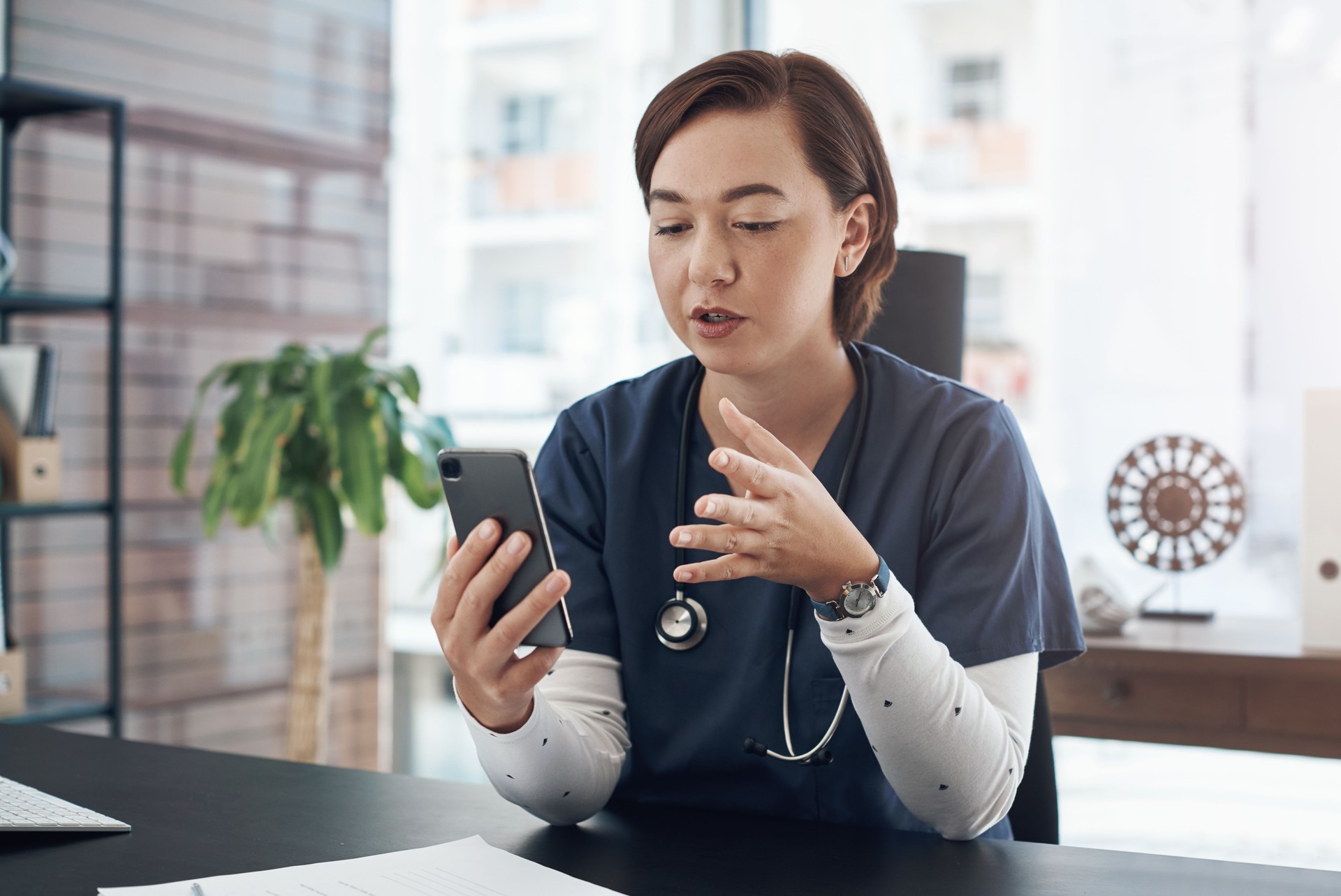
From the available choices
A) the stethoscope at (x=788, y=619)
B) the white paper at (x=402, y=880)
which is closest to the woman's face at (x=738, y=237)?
the stethoscope at (x=788, y=619)

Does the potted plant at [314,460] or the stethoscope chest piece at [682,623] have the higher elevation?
the potted plant at [314,460]

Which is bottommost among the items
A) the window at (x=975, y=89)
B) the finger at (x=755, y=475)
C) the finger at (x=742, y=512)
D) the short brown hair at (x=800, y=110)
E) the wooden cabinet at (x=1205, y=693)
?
the wooden cabinet at (x=1205, y=693)

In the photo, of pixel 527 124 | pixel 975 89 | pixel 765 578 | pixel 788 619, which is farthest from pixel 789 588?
pixel 527 124

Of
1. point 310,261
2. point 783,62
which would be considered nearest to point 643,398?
point 783,62

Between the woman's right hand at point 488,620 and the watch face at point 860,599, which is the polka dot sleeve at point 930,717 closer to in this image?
the watch face at point 860,599

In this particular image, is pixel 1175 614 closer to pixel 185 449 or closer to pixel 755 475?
pixel 755 475

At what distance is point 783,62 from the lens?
123cm

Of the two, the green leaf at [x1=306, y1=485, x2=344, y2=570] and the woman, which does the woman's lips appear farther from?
the green leaf at [x1=306, y1=485, x2=344, y2=570]

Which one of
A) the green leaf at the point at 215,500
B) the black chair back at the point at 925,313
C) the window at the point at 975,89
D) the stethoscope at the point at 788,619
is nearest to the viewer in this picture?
the stethoscope at the point at 788,619

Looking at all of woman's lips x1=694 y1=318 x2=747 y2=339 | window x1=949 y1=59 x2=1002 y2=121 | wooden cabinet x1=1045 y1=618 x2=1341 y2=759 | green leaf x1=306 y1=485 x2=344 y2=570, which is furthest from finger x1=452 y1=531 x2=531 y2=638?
window x1=949 y1=59 x2=1002 y2=121

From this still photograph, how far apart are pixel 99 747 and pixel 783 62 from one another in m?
0.96

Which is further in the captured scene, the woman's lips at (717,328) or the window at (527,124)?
the window at (527,124)

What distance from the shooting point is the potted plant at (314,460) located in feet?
8.15

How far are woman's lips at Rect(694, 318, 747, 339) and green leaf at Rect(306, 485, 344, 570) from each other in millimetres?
1634
